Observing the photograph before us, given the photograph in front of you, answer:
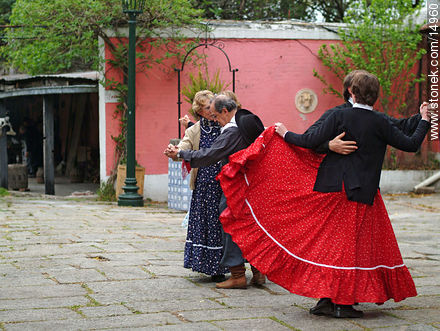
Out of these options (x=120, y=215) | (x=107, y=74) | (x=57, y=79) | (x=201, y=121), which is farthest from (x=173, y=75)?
(x=201, y=121)

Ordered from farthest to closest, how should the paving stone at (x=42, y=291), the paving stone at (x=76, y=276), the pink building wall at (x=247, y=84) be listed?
the pink building wall at (x=247, y=84) → the paving stone at (x=76, y=276) → the paving stone at (x=42, y=291)

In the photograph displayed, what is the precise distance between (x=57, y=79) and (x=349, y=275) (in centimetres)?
1025

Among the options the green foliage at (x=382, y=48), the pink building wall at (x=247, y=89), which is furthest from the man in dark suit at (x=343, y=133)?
the green foliage at (x=382, y=48)

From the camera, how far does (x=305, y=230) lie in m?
4.32

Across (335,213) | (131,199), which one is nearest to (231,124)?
(335,213)

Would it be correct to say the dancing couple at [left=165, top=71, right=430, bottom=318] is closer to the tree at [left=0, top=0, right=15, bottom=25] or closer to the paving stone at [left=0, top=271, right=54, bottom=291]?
the paving stone at [left=0, top=271, right=54, bottom=291]

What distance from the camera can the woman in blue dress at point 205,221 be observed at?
535 cm

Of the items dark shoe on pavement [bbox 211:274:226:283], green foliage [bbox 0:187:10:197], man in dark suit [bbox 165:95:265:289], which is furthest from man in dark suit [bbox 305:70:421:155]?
green foliage [bbox 0:187:10:197]

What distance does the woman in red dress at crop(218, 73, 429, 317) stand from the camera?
416 centimetres

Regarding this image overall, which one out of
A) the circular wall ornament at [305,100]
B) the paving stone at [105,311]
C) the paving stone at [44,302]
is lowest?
the paving stone at [44,302]

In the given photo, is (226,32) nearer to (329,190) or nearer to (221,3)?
(221,3)

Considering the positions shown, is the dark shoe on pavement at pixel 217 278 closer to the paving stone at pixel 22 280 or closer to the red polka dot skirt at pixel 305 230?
the red polka dot skirt at pixel 305 230

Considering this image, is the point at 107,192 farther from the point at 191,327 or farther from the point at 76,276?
the point at 191,327

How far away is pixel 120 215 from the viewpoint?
9.55m
